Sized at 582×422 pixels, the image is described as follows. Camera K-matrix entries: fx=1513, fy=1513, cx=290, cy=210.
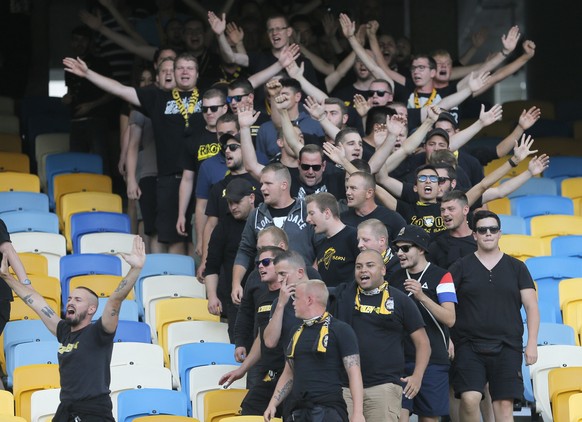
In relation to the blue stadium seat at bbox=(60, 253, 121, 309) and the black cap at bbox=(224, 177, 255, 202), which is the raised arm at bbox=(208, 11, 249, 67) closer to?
the blue stadium seat at bbox=(60, 253, 121, 309)

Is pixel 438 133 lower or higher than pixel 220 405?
higher

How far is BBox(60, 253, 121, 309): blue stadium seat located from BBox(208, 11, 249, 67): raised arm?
7.51ft

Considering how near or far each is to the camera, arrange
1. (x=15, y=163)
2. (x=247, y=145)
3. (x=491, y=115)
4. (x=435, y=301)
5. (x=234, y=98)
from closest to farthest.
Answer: (x=435, y=301), (x=247, y=145), (x=491, y=115), (x=234, y=98), (x=15, y=163)

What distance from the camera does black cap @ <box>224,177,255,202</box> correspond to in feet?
35.9

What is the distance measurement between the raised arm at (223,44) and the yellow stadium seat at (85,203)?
162cm

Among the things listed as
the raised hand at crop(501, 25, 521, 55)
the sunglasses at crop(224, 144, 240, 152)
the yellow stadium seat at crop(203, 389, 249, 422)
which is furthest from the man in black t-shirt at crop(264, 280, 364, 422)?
the raised hand at crop(501, 25, 521, 55)

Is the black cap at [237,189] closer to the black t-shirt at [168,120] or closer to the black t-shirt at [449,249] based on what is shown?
the black t-shirt at [449,249]

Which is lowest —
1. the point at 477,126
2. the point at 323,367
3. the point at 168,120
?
the point at 323,367

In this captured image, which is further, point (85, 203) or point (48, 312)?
point (85, 203)

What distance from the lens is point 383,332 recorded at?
9.45m

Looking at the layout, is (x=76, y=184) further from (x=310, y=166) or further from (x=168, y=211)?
(x=310, y=166)

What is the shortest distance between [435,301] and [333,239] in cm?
83

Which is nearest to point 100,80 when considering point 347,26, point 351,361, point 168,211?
point 168,211

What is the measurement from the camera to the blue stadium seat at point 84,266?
11961mm
